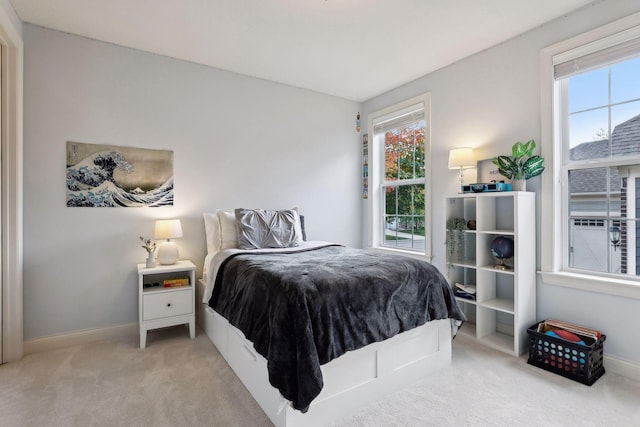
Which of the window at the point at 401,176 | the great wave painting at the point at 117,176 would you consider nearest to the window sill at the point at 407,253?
the window at the point at 401,176

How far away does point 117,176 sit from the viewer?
2912 millimetres

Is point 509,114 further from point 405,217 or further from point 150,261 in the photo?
point 150,261

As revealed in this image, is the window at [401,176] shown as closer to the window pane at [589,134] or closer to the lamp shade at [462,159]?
the lamp shade at [462,159]

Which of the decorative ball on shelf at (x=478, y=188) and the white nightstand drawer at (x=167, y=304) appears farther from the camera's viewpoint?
the decorative ball on shelf at (x=478, y=188)

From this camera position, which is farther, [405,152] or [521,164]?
[405,152]

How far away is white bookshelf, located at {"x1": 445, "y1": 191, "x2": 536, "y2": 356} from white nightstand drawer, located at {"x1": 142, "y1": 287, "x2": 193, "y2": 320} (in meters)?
2.40

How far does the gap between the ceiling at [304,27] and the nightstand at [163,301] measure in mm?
1992

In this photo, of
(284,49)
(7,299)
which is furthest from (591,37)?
(7,299)

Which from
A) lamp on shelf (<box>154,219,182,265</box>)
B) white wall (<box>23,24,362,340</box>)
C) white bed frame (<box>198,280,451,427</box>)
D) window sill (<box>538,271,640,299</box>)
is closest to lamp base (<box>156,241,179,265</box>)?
lamp on shelf (<box>154,219,182,265</box>)

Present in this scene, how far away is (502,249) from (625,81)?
4.76 ft

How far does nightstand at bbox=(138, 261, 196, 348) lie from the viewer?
264 centimetres

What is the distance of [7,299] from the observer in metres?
2.39

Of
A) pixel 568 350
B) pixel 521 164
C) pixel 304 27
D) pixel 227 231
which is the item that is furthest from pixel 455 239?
pixel 304 27

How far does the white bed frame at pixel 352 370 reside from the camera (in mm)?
1703
